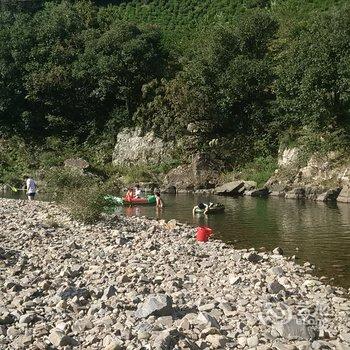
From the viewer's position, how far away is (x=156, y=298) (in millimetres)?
9039

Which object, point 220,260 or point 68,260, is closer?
point 68,260

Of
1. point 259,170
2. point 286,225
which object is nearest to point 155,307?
point 286,225

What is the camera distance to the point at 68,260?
13383 mm

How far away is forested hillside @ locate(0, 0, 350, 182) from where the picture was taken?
1494 inches

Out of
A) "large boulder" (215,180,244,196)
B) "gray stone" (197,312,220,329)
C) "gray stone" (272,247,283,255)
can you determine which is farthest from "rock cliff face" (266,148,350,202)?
"gray stone" (197,312,220,329)

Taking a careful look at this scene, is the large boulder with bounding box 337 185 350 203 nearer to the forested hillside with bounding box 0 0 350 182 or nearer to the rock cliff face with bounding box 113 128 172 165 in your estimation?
the forested hillside with bounding box 0 0 350 182

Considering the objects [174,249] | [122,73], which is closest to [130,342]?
[174,249]

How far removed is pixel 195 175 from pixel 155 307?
34.8 metres

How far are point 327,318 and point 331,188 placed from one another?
1010 inches

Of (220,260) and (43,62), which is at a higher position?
(43,62)

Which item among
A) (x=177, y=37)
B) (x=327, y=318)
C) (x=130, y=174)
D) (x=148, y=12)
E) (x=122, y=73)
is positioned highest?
(x=148, y=12)

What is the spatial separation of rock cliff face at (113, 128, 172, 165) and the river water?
44.8 ft

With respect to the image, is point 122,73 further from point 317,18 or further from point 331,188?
point 331,188

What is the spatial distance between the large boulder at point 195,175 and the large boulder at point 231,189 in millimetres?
3986
